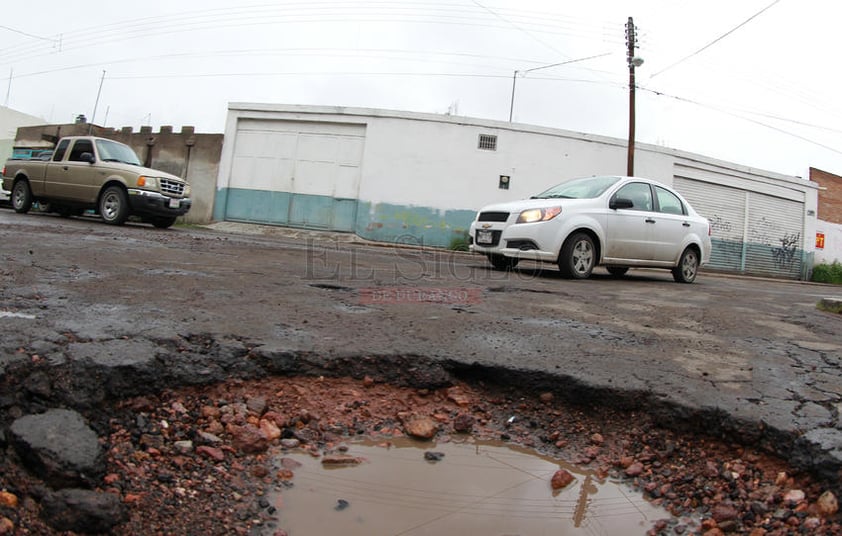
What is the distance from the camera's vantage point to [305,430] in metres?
2.45

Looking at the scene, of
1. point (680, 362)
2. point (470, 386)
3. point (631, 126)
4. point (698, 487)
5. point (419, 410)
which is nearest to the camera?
point (698, 487)

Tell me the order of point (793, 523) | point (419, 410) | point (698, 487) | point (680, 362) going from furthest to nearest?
point (680, 362) < point (419, 410) < point (698, 487) < point (793, 523)

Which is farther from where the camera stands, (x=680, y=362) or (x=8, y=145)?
(x=8, y=145)

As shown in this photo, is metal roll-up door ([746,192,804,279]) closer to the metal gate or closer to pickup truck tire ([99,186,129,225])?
the metal gate

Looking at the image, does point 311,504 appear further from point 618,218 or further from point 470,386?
point 618,218

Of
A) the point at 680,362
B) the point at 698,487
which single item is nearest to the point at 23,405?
the point at 698,487

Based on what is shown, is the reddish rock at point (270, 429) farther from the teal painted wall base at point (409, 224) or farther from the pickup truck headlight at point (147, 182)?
the teal painted wall base at point (409, 224)

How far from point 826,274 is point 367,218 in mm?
17978

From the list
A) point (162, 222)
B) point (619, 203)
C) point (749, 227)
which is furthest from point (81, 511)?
point (749, 227)

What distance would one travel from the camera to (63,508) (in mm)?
1652

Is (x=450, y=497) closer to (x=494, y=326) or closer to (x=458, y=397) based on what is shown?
(x=458, y=397)

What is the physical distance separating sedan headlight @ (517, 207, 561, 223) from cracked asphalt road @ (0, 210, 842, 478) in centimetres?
103

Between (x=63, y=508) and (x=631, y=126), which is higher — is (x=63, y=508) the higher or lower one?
the lower one

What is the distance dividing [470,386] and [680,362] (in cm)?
130
